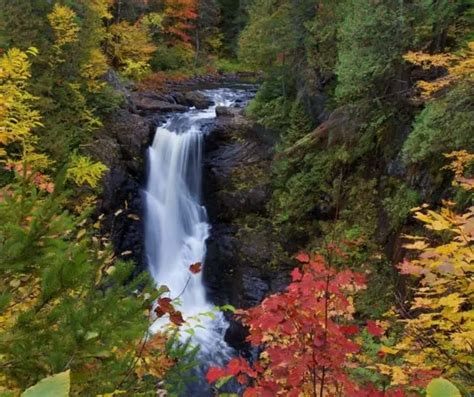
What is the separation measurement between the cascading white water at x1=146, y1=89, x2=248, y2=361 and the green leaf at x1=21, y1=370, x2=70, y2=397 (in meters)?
9.95

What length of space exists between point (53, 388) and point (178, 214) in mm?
12247

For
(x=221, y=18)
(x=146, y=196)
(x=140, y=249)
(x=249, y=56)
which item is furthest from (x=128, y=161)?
(x=221, y=18)

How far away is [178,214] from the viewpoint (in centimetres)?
1291

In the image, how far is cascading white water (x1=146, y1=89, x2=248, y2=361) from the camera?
1148cm

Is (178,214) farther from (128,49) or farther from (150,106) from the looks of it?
(128,49)

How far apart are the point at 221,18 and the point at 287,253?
86.1 feet

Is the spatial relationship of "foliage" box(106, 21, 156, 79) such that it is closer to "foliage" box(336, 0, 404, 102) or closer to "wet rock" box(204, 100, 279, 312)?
"wet rock" box(204, 100, 279, 312)

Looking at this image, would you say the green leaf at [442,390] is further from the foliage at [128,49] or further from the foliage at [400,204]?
the foliage at [128,49]

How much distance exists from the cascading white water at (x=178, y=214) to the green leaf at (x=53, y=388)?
9952mm

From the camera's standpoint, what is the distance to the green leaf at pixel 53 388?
75 cm

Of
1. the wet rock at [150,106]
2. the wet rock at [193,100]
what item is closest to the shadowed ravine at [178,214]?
the wet rock at [150,106]

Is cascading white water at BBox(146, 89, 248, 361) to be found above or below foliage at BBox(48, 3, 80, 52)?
below

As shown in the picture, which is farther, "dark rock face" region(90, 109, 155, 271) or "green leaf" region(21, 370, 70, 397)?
"dark rock face" region(90, 109, 155, 271)

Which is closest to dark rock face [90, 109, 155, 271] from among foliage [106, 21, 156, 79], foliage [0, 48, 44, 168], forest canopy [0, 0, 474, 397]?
forest canopy [0, 0, 474, 397]
